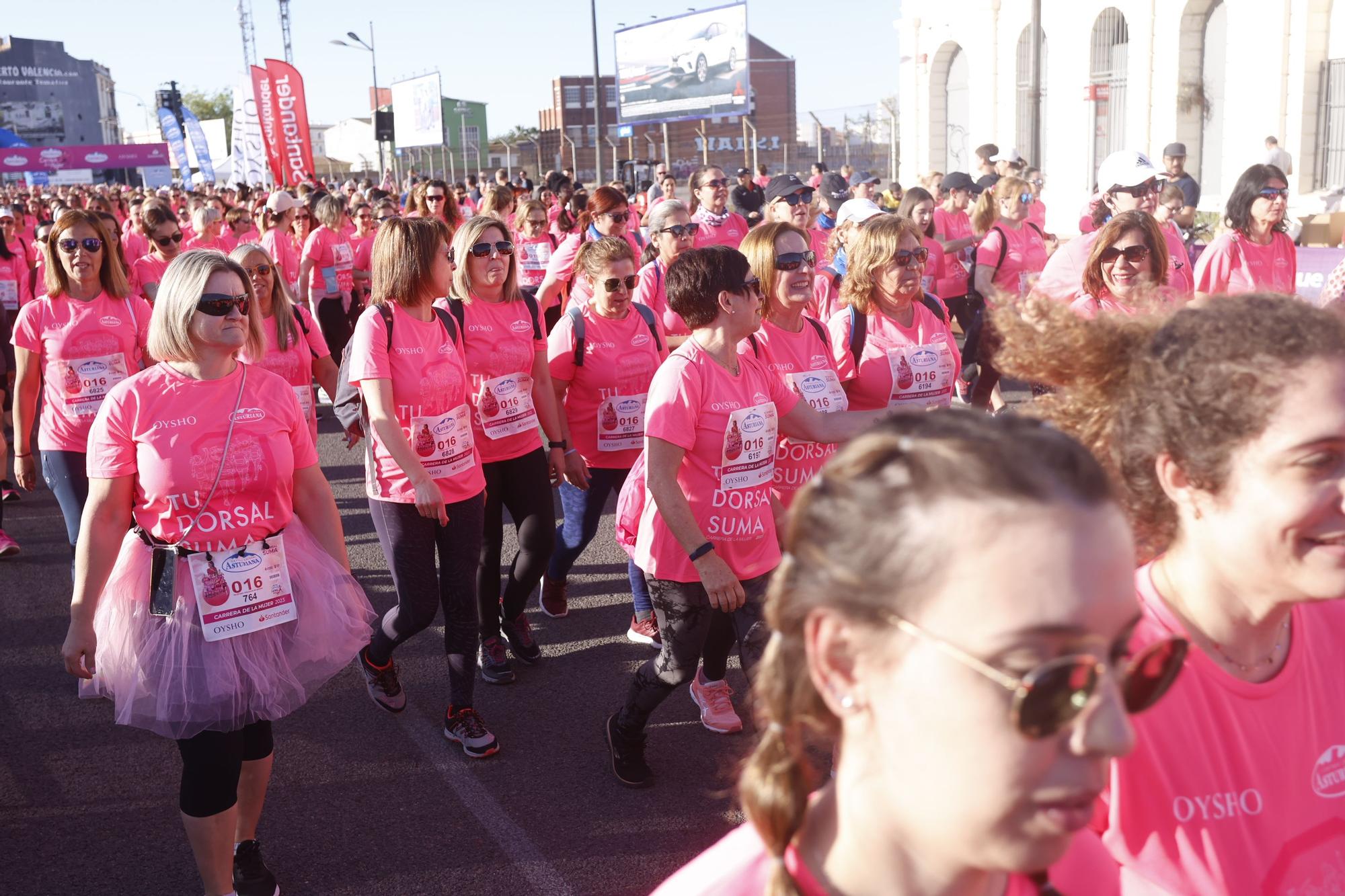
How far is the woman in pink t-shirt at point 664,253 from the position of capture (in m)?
6.57

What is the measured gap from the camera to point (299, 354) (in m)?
6.08

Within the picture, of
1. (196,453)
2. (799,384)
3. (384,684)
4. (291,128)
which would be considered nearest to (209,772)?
(196,453)

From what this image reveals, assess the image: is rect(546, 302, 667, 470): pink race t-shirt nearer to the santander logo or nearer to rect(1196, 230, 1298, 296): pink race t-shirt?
rect(1196, 230, 1298, 296): pink race t-shirt

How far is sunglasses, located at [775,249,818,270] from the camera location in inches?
177

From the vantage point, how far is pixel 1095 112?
26172 millimetres

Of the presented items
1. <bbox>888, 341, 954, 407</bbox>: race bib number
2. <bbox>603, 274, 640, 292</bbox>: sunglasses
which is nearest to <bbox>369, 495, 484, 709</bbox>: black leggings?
<bbox>603, 274, 640, 292</bbox>: sunglasses

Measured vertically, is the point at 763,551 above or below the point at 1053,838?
below

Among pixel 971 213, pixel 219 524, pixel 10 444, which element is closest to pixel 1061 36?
pixel 971 213

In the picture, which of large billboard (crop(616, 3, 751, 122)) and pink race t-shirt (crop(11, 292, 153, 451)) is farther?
large billboard (crop(616, 3, 751, 122))

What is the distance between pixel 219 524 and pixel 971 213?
8855 mm

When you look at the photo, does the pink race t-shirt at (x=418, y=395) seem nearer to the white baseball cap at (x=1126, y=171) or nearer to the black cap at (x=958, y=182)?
the white baseball cap at (x=1126, y=171)

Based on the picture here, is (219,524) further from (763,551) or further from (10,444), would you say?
(10,444)

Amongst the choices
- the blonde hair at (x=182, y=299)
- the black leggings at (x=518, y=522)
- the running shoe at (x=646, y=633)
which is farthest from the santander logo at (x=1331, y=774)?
the running shoe at (x=646, y=633)

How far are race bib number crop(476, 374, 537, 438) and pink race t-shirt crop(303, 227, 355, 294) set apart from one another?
6.12 metres
